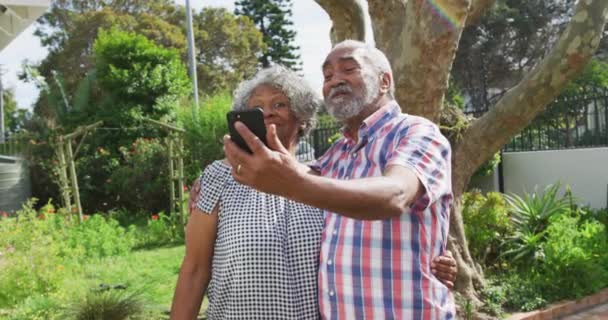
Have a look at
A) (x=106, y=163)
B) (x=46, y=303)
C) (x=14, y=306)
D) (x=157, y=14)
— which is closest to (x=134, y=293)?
(x=46, y=303)

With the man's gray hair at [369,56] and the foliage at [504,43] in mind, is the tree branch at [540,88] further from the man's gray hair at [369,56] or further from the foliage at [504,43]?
the foliage at [504,43]

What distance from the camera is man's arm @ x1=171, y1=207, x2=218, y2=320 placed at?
2133mm

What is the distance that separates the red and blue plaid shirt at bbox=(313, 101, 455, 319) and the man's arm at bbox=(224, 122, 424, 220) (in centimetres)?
36

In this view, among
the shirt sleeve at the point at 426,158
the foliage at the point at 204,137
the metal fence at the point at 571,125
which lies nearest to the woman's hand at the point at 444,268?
the shirt sleeve at the point at 426,158

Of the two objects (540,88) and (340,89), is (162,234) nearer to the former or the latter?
(540,88)

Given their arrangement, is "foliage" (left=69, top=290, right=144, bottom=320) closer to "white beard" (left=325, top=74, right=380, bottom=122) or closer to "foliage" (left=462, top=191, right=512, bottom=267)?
"white beard" (left=325, top=74, right=380, bottom=122)

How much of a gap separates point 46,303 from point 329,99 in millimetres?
3911

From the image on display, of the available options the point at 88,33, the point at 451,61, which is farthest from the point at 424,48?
the point at 88,33

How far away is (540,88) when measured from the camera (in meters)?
4.87

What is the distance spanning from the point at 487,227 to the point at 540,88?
214cm

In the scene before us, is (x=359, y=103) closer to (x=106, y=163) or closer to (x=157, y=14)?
(x=106, y=163)

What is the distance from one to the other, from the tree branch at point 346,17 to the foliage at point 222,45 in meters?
25.4

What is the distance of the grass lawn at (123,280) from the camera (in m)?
4.74

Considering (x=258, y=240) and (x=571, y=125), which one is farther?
(x=571, y=125)
